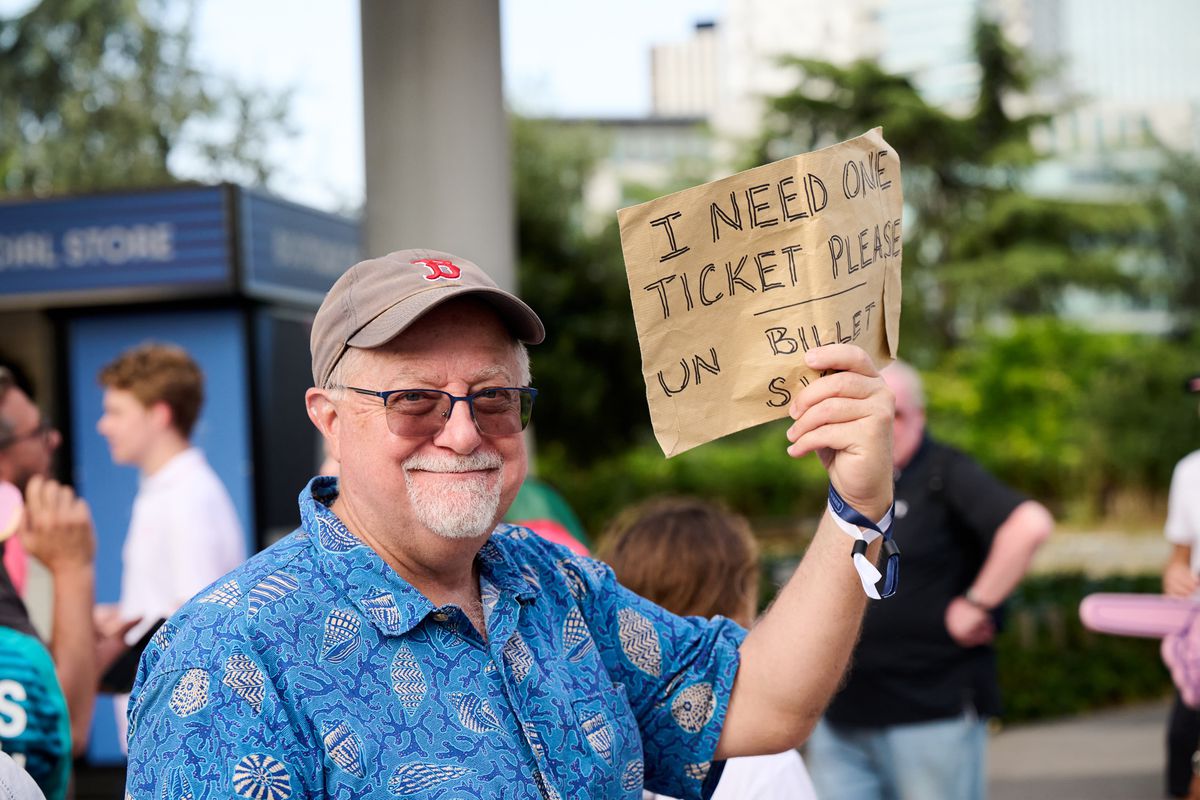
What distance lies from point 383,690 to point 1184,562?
4.23m

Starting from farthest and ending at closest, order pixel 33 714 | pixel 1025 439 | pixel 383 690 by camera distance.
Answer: pixel 1025 439, pixel 33 714, pixel 383 690

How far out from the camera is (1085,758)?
802 centimetres

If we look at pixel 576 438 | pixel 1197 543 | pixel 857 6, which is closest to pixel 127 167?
pixel 576 438

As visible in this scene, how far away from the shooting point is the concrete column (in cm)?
631

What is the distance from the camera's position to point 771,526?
24328 mm

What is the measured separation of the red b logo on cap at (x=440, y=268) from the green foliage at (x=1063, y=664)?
781 cm

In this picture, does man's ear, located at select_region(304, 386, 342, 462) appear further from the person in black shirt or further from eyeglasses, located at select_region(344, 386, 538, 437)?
the person in black shirt

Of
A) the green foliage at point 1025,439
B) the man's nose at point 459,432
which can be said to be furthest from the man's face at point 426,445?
the green foliage at point 1025,439

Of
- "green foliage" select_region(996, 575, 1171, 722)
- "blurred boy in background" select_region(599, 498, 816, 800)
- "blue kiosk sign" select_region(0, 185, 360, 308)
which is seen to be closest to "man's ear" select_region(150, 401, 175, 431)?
"blue kiosk sign" select_region(0, 185, 360, 308)

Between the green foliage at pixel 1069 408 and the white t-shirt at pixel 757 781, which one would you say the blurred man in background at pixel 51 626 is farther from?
the green foliage at pixel 1069 408

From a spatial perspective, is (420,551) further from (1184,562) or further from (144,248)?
(144,248)

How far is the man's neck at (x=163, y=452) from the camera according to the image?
5270mm

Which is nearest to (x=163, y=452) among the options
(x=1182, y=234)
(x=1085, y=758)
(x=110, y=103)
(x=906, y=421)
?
(x=906, y=421)

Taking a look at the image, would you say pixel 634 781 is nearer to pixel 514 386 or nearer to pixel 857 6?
pixel 514 386
